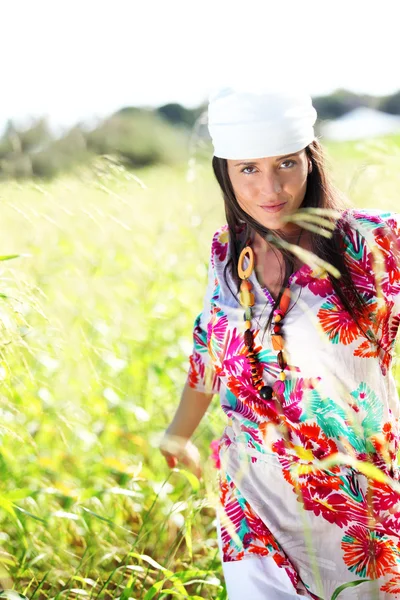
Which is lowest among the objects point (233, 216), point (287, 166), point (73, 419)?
point (73, 419)

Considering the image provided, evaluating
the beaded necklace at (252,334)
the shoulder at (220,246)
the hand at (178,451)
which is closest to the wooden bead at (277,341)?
the beaded necklace at (252,334)

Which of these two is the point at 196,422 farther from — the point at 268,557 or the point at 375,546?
the point at 375,546

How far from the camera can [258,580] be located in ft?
5.07

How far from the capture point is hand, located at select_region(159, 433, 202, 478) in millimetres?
1907

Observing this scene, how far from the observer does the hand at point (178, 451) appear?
1907mm

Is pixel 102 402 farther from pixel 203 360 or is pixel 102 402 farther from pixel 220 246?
pixel 220 246

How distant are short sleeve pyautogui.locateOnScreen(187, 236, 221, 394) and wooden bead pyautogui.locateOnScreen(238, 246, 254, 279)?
150 mm

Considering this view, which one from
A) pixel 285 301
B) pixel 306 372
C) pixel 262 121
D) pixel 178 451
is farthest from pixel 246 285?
pixel 178 451

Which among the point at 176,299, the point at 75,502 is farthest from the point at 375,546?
the point at 176,299

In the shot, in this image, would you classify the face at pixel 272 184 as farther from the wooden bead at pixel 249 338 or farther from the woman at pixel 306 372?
the wooden bead at pixel 249 338

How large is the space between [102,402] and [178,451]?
2.46 feet

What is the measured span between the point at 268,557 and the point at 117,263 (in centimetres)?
234

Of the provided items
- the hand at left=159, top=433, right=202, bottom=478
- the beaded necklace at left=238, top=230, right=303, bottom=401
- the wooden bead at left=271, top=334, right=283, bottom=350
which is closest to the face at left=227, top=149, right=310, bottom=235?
the beaded necklace at left=238, top=230, right=303, bottom=401

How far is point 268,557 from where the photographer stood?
5.18 feet
